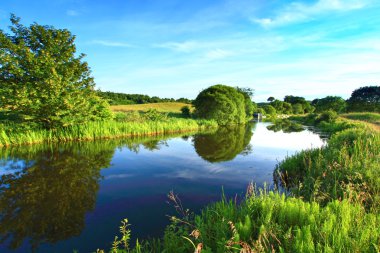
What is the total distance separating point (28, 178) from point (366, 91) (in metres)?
86.8

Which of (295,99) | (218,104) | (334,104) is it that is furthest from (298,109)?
(218,104)

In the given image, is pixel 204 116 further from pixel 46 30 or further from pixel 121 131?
pixel 46 30

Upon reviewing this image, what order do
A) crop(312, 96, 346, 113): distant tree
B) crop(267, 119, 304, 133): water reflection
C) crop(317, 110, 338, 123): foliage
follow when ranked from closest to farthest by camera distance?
crop(267, 119, 304, 133): water reflection, crop(317, 110, 338, 123): foliage, crop(312, 96, 346, 113): distant tree

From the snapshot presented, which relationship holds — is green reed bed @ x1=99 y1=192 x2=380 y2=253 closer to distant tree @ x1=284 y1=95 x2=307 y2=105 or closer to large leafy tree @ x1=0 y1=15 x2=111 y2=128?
large leafy tree @ x1=0 y1=15 x2=111 y2=128

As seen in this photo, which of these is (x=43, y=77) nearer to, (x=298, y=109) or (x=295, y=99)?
(x=298, y=109)

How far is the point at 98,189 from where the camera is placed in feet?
30.9

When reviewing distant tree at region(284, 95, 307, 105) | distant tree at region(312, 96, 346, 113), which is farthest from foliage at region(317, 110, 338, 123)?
distant tree at region(284, 95, 307, 105)

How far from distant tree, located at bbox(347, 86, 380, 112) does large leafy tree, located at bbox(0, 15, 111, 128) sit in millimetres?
76943

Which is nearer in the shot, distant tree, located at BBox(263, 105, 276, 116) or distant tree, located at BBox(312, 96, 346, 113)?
distant tree, located at BBox(312, 96, 346, 113)

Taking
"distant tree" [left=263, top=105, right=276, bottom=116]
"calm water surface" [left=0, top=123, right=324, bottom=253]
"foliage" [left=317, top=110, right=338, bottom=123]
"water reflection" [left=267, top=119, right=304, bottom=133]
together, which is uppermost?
"distant tree" [left=263, top=105, right=276, bottom=116]

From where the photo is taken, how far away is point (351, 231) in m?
3.70

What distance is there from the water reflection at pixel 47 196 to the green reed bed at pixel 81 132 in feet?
17.0

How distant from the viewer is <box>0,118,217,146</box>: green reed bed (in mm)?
19203

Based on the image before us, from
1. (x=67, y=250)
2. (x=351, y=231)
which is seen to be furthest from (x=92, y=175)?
(x=351, y=231)
